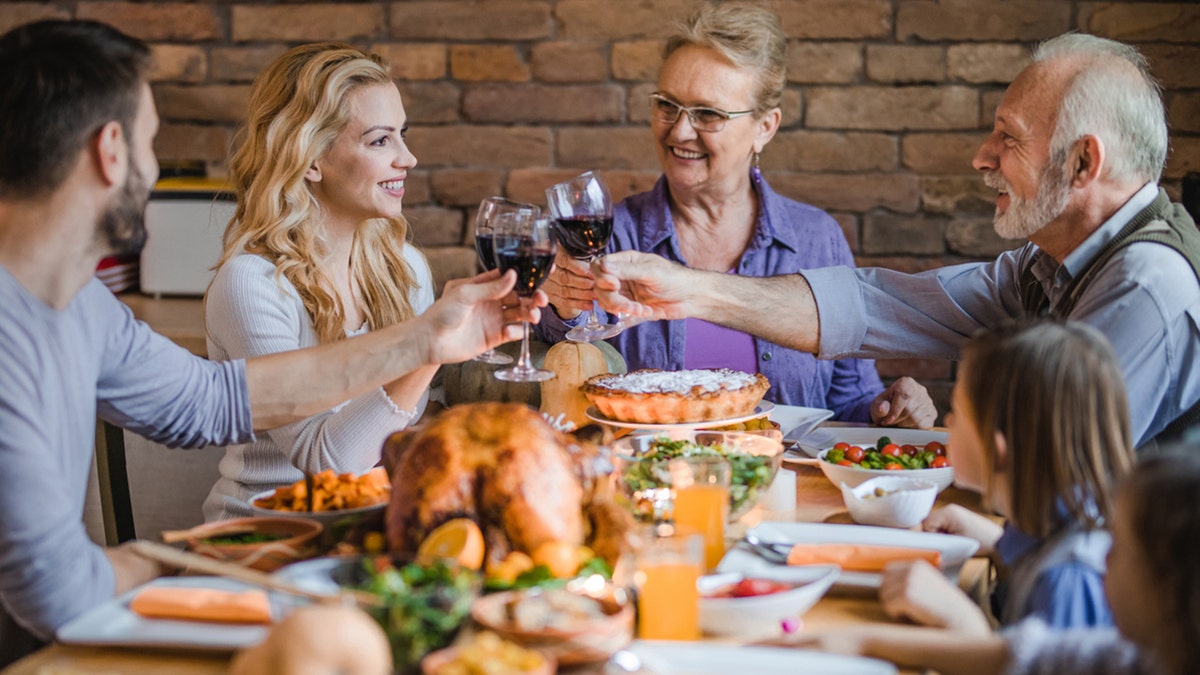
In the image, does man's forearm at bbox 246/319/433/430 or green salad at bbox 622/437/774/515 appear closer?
green salad at bbox 622/437/774/515

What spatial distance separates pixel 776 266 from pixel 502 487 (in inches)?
78.4

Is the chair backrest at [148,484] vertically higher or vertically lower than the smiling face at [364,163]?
lower

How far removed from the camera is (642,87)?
3.55m

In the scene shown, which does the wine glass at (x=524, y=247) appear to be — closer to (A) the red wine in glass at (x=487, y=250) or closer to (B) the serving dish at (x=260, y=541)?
(A) the red wine in glass at (x=487, y=250)

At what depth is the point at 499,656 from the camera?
41.6 inches

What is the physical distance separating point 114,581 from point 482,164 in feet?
8.02

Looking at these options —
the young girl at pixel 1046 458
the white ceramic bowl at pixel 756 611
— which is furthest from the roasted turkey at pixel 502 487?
the young girl at pixel 1046 458

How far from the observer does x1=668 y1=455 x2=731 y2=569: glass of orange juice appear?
146 centimetres

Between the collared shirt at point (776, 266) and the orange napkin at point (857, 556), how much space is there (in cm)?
151

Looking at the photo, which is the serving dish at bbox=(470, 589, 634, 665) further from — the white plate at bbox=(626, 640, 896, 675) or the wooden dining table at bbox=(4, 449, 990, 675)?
the wooden dining table at bbox=(4, 449, 990, 675)

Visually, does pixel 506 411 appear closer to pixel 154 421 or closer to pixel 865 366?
pixel 154 421

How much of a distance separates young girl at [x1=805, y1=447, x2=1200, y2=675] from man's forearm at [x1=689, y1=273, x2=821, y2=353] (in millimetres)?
1375

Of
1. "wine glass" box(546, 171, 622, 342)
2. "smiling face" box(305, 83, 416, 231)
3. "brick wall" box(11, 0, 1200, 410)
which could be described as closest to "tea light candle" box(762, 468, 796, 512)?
"wine glass" box(546, 171, 622, 342)

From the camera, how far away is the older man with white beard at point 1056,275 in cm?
184
